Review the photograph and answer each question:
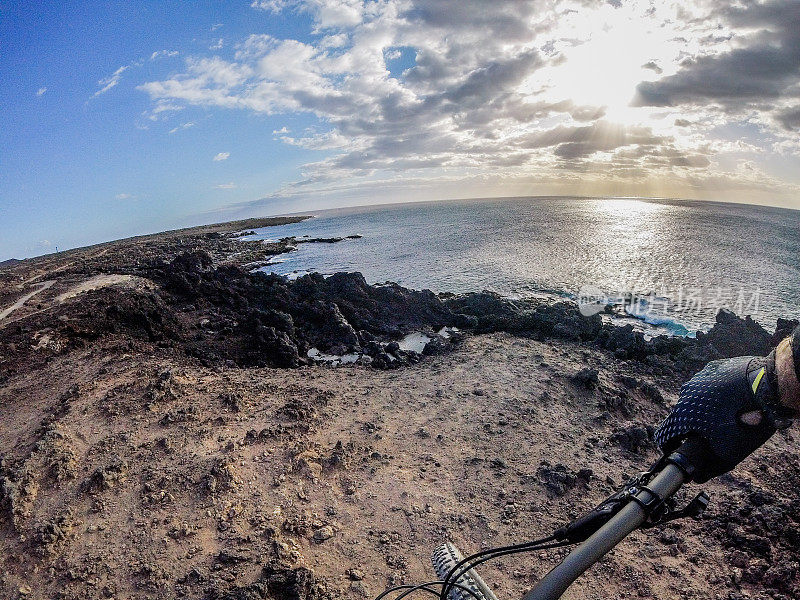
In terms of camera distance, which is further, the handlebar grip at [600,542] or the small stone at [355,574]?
the small stone at [355,574]

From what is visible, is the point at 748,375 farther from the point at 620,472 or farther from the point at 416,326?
the point at 416,326

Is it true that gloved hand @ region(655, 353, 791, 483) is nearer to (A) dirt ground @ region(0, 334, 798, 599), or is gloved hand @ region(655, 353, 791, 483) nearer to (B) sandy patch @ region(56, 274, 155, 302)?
(A) dirt ground @ region(0, 334, 798, 599)

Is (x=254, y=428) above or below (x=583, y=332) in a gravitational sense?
above

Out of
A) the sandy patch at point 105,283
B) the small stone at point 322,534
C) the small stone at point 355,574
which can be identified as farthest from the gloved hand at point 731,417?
the sandy patch at point 105,283

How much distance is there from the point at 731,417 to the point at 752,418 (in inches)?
4.7

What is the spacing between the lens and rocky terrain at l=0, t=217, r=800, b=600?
18.4ft

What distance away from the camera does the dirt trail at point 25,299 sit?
2004cm

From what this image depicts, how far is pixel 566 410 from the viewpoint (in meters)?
10.5

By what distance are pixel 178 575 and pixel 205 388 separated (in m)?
5.69

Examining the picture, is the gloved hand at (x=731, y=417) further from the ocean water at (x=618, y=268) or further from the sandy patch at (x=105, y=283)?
the sandy patch at (x=105, y=283)

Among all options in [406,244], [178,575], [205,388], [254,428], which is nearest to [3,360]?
[205,388]

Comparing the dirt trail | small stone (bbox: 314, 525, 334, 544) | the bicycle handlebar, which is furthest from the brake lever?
the dirt trail

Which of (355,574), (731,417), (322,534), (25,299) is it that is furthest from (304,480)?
(25,299)

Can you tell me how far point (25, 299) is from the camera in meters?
23.7
